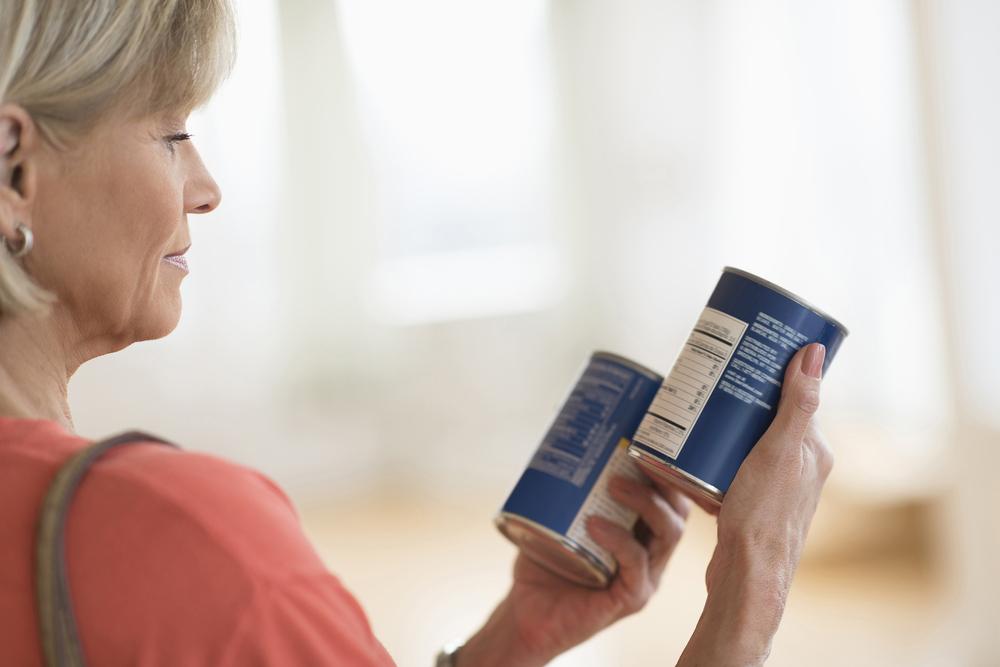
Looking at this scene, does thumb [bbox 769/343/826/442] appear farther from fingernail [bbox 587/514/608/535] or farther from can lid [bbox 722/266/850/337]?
fingernail [bbox 587/514/608/535]

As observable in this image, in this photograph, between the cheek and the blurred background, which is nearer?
the cheek

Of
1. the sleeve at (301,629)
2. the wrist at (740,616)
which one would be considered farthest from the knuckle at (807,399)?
the sleeve at (301,629)

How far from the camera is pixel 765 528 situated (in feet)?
2.83

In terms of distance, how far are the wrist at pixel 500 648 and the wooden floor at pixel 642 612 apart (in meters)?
1.54

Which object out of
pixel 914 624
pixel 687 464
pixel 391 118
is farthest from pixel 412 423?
pixel 687 464

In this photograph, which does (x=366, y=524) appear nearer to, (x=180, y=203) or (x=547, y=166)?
(x=547, y=166)

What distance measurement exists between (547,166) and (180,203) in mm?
3886

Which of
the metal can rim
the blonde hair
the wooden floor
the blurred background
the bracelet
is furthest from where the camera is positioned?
the blurred background

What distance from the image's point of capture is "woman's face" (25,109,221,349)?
741mm

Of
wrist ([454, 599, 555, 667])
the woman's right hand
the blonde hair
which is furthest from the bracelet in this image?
the blonde hair

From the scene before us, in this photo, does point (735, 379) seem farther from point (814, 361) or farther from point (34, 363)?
point (34, 363)

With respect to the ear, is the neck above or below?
below

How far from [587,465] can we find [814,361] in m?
0.24

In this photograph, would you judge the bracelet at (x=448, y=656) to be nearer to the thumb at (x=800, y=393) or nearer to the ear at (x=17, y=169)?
the thumb at (x=800, y=393)
